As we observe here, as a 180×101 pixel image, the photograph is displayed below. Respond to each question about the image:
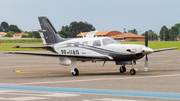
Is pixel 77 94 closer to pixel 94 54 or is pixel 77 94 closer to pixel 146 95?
pixel 146 95

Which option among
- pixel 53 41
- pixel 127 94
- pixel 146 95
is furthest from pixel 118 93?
pixel 53 41

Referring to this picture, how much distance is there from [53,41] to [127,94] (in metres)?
12.5

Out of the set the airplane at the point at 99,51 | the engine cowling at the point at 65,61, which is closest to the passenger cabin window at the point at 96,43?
the airplane at the point at 99,51

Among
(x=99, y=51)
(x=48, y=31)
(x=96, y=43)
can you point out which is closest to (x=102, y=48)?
(x=99, y=51)

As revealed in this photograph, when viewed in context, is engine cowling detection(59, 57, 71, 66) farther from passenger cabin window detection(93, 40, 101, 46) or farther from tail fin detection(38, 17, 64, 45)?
tail fin detection(38, 17, 64, 45)

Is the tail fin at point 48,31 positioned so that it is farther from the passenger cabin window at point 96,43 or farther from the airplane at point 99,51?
the passenger cabin window at point 96,43

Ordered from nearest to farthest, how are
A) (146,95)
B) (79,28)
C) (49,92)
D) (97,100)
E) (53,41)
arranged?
(97,100) → (146,95) → (49,92) → (53,41) → (79,28)

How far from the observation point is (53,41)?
21750 mm

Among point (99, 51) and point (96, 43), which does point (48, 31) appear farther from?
point (99, 51)

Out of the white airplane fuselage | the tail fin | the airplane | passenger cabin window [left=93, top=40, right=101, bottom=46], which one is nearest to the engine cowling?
the airplane

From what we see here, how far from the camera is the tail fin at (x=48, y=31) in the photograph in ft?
71.6

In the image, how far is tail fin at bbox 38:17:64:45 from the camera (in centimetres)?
2183

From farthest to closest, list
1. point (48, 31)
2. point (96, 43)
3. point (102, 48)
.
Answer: point (48, 31) → point (96, 43) → point (102, 48)

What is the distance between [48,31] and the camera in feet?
72.6
